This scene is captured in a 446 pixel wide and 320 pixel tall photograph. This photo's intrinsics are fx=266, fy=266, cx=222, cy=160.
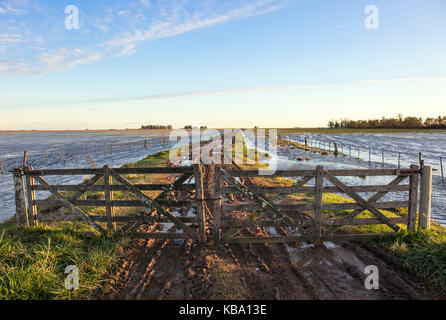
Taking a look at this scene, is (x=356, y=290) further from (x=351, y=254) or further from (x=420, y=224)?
(x=420, y=224)

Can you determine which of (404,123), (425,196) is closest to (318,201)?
(425,196)

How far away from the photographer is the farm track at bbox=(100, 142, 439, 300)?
500cm

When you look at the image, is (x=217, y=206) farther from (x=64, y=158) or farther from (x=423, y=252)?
(x=64, y=158)

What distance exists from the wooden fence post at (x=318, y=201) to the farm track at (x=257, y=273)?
341 millimetres

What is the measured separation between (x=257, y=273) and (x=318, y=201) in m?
2.59

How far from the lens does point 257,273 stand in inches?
223

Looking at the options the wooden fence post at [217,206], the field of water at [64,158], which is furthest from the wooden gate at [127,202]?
the field of water at [64,158]

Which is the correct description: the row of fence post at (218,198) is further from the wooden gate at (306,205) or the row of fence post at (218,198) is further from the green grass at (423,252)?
the green grass at (423,252)

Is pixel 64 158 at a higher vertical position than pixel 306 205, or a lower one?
lower
